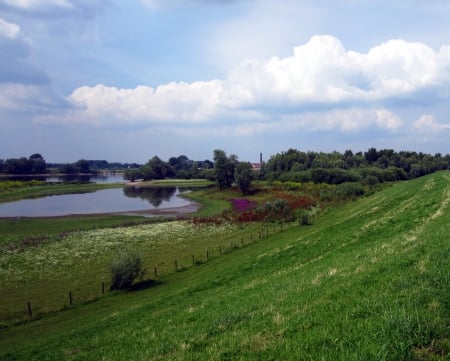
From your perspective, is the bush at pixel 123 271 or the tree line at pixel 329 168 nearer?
the bush at pixel 123 271

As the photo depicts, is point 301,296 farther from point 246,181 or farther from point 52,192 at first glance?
point 52,192

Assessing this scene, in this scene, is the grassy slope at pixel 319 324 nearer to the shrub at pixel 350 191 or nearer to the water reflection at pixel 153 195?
the shrub at pixel 350 191

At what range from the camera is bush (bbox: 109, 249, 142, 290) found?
3269cm

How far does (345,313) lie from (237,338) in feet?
8.59

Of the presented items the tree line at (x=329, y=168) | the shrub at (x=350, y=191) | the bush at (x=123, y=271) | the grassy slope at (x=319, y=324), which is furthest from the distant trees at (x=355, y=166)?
the grassy slope at (x=319, y=324)

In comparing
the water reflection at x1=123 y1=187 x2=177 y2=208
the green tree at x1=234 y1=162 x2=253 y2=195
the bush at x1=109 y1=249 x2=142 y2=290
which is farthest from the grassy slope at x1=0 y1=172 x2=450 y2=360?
the green tree at x1=234 y1=162 x2=253 y2=195

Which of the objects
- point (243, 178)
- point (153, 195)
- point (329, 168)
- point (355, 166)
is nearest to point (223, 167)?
point (243, 178)

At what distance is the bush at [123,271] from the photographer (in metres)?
32.7

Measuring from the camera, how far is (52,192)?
156875 millimetres

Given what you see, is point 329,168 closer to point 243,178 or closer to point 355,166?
point 355,166

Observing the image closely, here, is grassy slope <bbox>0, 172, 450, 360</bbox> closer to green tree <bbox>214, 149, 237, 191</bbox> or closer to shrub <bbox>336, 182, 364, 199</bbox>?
shrub <bbox>336, 182, 364, 199</bbox>

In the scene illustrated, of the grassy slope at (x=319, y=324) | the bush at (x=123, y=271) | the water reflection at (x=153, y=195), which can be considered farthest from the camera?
the water reflection at (x=153, y=195)

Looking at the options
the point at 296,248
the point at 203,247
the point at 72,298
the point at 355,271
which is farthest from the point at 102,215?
the point at 355,271

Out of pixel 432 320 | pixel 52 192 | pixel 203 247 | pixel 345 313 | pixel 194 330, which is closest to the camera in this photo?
pixel 432 320
